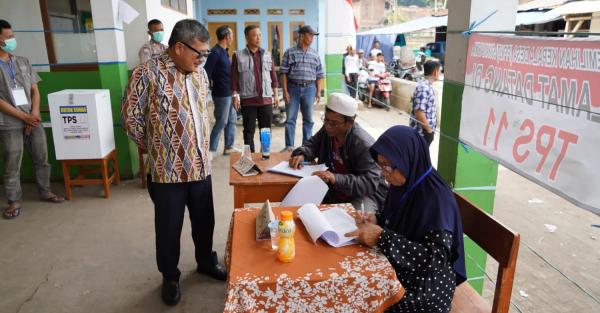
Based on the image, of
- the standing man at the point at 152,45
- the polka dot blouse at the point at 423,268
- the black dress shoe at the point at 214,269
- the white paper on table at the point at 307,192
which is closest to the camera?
the polka dot blouse at the point at 423,268

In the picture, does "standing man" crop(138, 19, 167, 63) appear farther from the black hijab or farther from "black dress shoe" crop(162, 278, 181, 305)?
the black hijab

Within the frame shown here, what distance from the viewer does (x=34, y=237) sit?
3535mm

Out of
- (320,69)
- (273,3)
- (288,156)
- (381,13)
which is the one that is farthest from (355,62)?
(381,13)

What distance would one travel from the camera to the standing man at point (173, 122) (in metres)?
2.21

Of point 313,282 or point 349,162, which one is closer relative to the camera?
point 313,282

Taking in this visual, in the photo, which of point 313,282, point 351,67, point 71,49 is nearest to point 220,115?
point 71,49

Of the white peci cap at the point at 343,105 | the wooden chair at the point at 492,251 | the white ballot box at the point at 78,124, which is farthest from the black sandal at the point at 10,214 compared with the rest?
the wooden chair at the point at 492,251

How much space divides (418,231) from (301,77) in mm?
3921

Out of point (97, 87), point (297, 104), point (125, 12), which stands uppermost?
point (125, 12)

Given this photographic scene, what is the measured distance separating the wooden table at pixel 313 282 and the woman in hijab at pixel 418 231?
3.5 inches

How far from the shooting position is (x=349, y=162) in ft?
8.72

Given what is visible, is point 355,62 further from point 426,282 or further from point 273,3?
point 426,282

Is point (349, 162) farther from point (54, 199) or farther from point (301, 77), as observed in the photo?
point (54, 199)

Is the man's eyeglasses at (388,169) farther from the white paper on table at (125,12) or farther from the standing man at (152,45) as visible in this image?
the standing man at (152,45)
